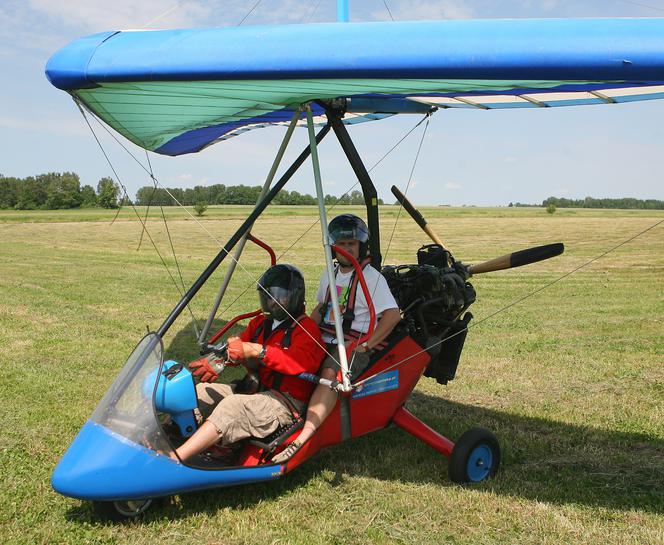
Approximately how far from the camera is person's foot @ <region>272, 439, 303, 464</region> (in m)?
3.79

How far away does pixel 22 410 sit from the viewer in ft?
17.4

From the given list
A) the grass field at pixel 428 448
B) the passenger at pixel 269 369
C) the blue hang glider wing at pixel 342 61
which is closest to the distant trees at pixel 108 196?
the blue hang glider wing at pixel 342 61

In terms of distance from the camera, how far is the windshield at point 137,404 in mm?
3416

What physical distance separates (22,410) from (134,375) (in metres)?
2.31

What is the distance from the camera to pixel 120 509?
349 cm

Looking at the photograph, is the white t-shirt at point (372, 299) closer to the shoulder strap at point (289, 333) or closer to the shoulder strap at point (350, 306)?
the shoulder strap at point (350, 306)

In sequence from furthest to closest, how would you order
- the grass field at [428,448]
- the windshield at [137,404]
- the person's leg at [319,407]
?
1. the person's leg at [319,407]
2. the grass field at [428,448]
3. the windshield at [137,404]

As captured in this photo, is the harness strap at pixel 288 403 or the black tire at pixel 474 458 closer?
the harness strap at pixel 288 403

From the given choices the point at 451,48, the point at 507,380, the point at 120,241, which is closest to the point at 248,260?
the point at 120,241

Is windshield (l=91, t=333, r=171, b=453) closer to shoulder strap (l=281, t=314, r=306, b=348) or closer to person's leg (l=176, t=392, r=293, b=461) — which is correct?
person's leg (l=176, t=392, r=293, b=461)

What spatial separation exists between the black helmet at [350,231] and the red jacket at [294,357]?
2.05ft

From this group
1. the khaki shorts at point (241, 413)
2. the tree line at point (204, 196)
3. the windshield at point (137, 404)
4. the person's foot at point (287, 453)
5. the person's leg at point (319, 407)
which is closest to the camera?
the windshield at point (137, 404)

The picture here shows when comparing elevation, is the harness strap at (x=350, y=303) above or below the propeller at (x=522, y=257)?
below

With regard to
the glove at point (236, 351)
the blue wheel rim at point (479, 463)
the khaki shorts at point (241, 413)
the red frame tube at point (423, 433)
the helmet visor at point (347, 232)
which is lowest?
the blue wheel rim at point (479, 463)
